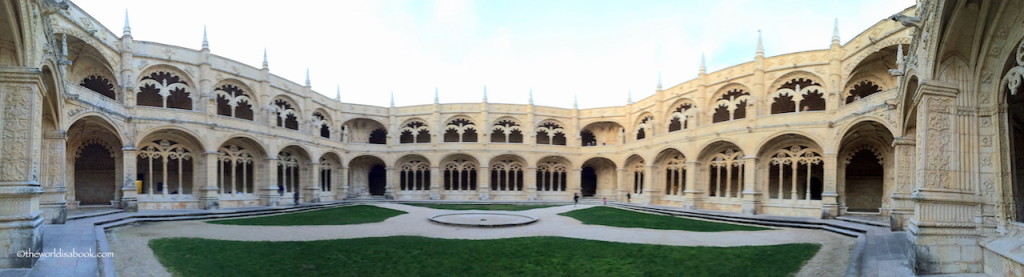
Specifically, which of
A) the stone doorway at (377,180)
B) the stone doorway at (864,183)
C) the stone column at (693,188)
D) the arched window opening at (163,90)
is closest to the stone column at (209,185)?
the arched window opening at (163,90)

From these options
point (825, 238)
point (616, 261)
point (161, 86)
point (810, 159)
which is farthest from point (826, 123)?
point (161, 86)

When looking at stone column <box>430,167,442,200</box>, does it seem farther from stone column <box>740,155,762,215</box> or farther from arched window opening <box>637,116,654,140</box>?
stone column <box>740,155,762,215</box>

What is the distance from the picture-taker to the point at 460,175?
3447 cm

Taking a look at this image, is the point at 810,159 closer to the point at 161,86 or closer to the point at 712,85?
the point at 712,85

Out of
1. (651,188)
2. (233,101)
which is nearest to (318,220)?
(233,101)

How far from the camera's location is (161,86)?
839 inches

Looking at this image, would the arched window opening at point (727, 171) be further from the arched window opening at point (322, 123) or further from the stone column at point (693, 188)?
the arched window opening at point (322, 123)

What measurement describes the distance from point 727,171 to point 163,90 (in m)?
28.3

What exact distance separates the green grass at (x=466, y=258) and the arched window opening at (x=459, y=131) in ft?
72.6

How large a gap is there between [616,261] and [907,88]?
26.0ft

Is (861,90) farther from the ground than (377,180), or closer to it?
farther from the ground

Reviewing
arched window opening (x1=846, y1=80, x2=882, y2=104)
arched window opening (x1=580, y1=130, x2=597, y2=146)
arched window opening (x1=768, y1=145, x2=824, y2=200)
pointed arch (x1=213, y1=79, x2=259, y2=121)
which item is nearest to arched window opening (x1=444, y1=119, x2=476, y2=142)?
arched window opening (x1=580, y1=130, x2=597, y2=146)

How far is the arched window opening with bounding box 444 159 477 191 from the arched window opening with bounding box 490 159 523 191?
1570mm

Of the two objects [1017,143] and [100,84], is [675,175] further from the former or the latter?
[100,84]
